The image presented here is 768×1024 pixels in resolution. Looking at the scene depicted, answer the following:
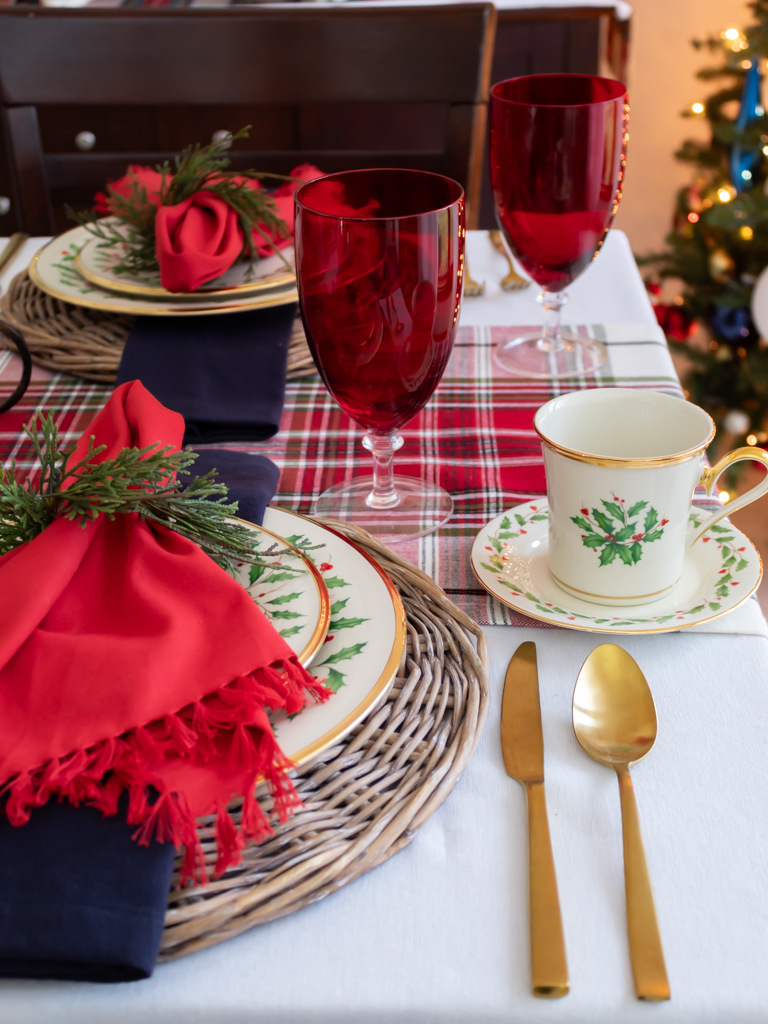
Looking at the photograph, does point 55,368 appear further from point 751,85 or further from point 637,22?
point 637,22

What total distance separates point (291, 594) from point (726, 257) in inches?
70.1

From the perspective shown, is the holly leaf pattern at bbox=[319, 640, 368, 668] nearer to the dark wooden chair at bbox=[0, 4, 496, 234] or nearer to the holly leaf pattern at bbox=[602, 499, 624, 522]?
the holly leaf pattern at bbox=[602, 499, 624, 522]

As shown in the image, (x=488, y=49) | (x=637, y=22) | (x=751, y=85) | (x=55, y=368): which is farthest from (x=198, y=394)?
(x=637, y=22)

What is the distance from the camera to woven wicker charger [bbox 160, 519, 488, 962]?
0.31 metres

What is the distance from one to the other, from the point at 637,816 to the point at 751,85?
1832mm

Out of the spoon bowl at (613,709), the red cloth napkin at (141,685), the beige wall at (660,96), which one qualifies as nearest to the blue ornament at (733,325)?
the beige wall at (660,96)

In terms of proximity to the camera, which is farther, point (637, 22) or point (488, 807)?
point (637, 22)

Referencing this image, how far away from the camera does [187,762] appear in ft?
1.08

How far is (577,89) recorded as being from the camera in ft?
2.34

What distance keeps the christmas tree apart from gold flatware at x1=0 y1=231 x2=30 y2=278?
132cm

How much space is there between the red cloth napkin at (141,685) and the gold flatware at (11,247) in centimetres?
62

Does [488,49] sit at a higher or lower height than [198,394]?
higher

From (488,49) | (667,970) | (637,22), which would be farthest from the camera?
(637,22)

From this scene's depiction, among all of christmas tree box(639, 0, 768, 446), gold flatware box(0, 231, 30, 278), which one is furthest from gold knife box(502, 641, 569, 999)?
christmas tree box(639, 0, 768, 446)
